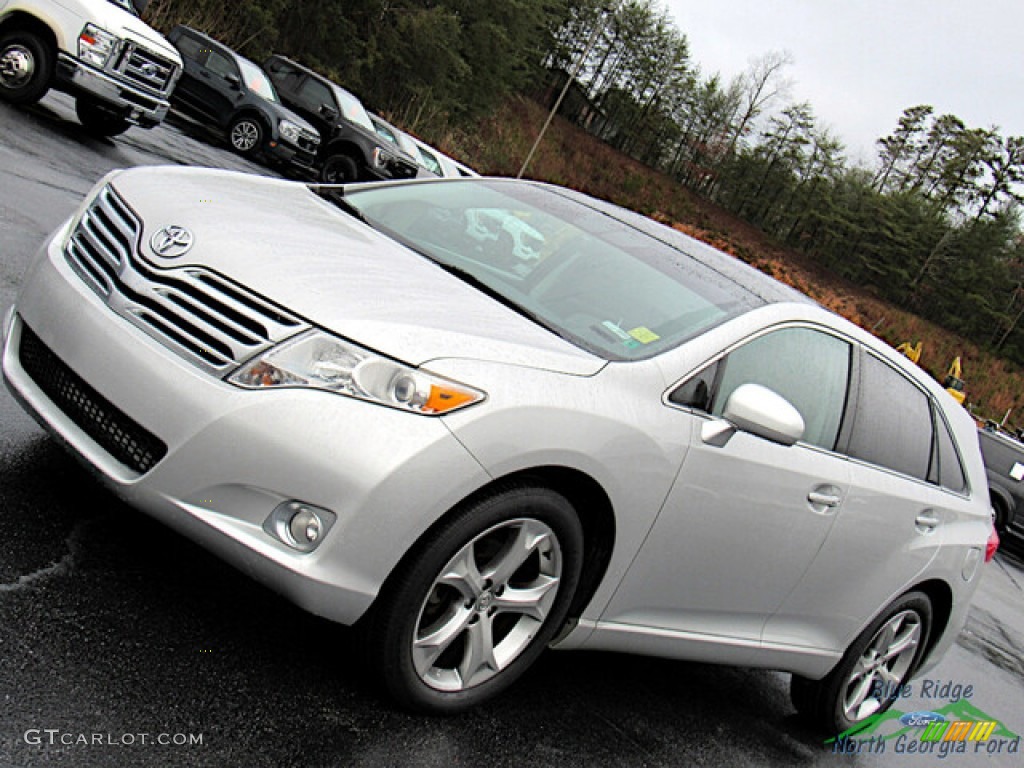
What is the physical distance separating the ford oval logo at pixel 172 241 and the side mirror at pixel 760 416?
1718 mm

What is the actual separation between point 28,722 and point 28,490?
1292mm

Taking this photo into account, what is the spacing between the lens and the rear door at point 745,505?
10.8 ft

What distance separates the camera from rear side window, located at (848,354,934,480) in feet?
13.3

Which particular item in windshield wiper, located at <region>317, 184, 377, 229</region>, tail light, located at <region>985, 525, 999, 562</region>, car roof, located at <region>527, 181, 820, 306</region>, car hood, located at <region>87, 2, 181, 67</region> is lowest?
car hood, located at <region>87, 2, 181, 67</region>

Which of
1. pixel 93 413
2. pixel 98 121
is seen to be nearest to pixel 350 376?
pixel 93 413

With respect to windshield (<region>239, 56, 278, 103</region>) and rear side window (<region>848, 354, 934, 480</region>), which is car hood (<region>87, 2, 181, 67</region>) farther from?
rear side window (<region>848, 354, 934, 480</region>)

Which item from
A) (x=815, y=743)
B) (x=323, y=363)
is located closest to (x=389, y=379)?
(x=323, y=363)

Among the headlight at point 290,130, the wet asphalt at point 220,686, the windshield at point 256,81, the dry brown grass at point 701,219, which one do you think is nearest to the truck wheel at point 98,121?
the headlight at point 290,130

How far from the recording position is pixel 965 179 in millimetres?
70125

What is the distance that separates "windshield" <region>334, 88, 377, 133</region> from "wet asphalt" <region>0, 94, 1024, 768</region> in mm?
16704

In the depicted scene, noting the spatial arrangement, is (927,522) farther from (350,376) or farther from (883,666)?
(350,376)

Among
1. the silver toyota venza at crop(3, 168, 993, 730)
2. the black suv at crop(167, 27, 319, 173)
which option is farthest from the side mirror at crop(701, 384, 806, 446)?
the black suv at crop(167, 27, 319, 173)

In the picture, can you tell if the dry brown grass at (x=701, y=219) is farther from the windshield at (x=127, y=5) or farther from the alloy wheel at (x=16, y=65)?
the alloy wheel at (x=16, y=65)

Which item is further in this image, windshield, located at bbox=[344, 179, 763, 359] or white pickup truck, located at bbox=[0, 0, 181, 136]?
white pickup truck, located at bbox=[0, 0, 181, 136]
